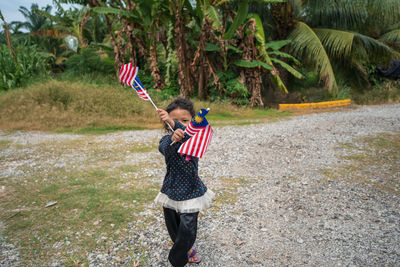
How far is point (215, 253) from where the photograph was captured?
2584 mm

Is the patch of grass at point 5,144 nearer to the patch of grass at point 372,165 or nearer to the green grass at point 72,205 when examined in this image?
the green grass at point 72,205

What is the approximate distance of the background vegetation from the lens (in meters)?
8.94

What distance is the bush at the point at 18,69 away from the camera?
10617 millimetres

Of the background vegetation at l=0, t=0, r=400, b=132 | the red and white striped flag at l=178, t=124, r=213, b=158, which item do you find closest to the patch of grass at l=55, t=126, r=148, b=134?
Answer: the background vegetation at l=0, t=0, r=400, b=132

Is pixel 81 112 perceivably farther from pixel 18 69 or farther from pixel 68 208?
pixel 68 208

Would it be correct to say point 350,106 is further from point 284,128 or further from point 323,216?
point 323,216

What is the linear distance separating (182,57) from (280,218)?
7627 millimetres

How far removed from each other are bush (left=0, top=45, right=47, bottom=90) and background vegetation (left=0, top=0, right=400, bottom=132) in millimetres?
38

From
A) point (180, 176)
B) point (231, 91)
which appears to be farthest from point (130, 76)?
point (231, 91)

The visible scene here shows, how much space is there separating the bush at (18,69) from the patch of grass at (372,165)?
11.2 m

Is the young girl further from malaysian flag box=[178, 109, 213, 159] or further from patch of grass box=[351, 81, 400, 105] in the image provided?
patch of grass box=[351, 81, 400, 105]

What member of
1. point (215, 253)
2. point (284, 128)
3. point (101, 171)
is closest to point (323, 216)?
point (215, 253)

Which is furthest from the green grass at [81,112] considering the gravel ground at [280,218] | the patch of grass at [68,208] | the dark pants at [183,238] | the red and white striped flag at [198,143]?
the red and white striped flag at [198,143]

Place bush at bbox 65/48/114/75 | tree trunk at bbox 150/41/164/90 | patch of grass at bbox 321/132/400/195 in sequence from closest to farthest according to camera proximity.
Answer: patch of grass at bbox 321/132/400/195 → tree trunk at bbox 150/41/164/90 → bush at bbox 65/48/114/75
